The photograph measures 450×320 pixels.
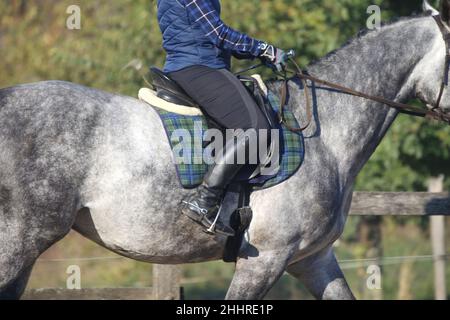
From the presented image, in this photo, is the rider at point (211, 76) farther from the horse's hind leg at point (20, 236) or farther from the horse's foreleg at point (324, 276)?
the horse's foreleg at point (324, 276)

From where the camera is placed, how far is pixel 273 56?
4.97 m

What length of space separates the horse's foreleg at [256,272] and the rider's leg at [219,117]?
0.28 m

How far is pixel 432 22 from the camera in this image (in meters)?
5.31

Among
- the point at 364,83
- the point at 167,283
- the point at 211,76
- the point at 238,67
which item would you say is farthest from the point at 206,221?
the point at 238,67

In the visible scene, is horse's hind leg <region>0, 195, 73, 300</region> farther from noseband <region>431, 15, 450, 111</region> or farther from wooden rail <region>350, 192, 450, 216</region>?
wooden rail <region>350, 192, 450, 216</region>

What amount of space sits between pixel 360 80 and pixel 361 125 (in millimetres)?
292

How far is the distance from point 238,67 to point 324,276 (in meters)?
4.53

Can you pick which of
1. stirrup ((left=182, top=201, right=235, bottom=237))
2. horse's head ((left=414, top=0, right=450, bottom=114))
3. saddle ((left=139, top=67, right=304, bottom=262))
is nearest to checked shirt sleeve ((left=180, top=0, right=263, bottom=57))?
saddle ((left=139, top=67, right=304, bottom=262))

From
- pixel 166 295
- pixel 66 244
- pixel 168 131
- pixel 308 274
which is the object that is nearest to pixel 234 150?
pixel 168 131

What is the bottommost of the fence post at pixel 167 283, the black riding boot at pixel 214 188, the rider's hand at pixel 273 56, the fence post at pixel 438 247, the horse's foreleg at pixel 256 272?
the fence post at pixel 438 247

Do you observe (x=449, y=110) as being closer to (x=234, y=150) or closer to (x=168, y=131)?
(x=234, y=150)

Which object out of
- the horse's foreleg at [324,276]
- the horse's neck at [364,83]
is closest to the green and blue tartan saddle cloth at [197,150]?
the horse's neck at [364,83]

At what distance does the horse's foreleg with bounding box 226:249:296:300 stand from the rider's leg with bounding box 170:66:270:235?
0.28 metres

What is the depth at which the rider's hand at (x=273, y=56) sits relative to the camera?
16.3 feet
